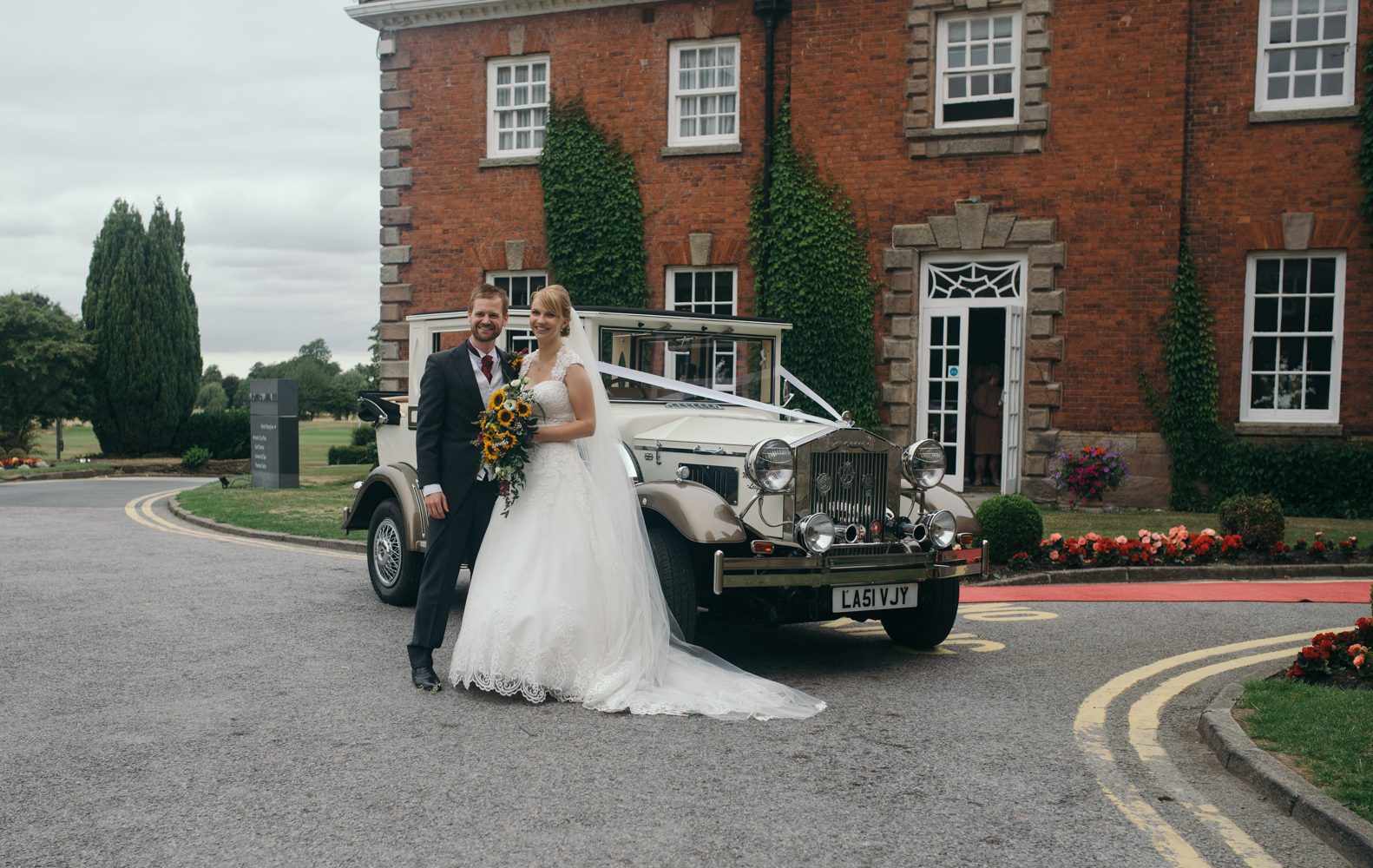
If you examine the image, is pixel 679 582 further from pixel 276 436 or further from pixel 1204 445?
pixel 276 436

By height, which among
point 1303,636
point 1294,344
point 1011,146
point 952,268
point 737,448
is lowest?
point 1303,636

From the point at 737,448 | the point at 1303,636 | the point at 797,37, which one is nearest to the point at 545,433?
the point at 737,448

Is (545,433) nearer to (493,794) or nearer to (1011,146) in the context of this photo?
(493,794)

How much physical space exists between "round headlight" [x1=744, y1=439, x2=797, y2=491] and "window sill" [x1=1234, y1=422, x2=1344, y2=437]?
10.6 metres

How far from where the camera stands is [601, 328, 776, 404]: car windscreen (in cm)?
742

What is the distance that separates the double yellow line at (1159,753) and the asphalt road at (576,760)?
22 millimetres

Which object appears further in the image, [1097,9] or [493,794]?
[1097,9]

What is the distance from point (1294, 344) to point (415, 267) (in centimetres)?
1303

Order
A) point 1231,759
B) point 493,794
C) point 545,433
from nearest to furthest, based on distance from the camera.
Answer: point 493,794
point 1231,759
point 545,433

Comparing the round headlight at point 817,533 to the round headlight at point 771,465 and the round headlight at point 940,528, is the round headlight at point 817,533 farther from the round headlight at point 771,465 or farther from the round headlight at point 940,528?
the round headlight at point 940,528

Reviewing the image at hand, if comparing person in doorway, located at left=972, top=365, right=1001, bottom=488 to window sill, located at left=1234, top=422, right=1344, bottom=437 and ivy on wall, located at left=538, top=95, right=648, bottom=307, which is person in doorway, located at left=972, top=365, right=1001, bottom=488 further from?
ivy on wall, located at left=538, top=95, right=648, bottom=307

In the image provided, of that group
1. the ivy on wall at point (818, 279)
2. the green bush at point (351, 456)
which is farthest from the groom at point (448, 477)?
the green bush at point (351, 456)

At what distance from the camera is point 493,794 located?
13.4 ft

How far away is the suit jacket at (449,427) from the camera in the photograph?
19.0ft
